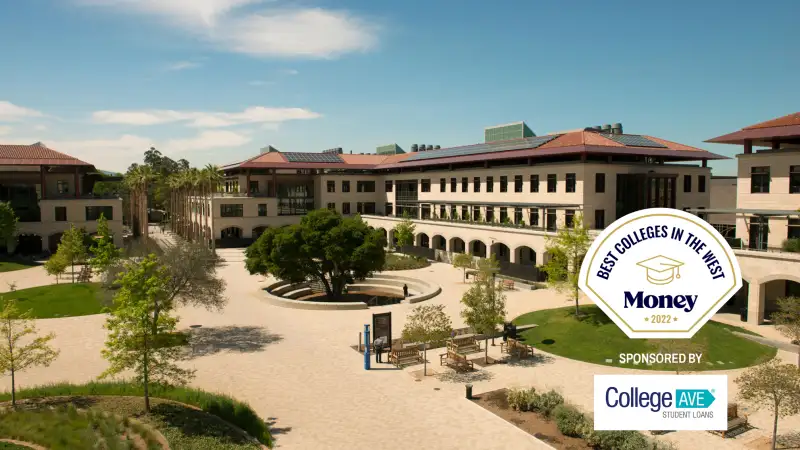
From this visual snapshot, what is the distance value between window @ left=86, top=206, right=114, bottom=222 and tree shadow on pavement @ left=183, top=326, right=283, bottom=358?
1681 inches

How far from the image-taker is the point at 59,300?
35375 mm

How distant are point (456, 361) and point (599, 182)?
28.7m

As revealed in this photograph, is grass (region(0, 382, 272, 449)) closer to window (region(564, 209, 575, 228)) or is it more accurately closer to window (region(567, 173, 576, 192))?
window (region(564, 209, 575, 228))

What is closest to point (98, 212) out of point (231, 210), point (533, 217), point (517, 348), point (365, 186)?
point (231, 210)

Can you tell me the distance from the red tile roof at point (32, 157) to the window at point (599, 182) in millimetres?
55581

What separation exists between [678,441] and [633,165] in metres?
35.6

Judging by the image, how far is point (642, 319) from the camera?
15.1 m

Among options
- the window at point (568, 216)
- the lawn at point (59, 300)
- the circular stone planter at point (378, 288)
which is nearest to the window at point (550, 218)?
the window at point (568, 216)

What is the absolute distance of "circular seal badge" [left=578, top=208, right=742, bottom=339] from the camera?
1359cm

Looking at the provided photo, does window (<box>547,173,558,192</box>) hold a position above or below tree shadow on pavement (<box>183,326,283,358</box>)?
above

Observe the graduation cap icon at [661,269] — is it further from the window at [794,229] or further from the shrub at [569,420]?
the window at [794,229]

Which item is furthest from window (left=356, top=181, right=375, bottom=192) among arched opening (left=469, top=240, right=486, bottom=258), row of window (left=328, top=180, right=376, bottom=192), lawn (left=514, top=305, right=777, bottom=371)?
lawn (left=514, top=305, right=777, bottom=371)

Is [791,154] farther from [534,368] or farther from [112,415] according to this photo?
[112,415]

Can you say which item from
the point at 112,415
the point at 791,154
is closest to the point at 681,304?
the point at 112,415
